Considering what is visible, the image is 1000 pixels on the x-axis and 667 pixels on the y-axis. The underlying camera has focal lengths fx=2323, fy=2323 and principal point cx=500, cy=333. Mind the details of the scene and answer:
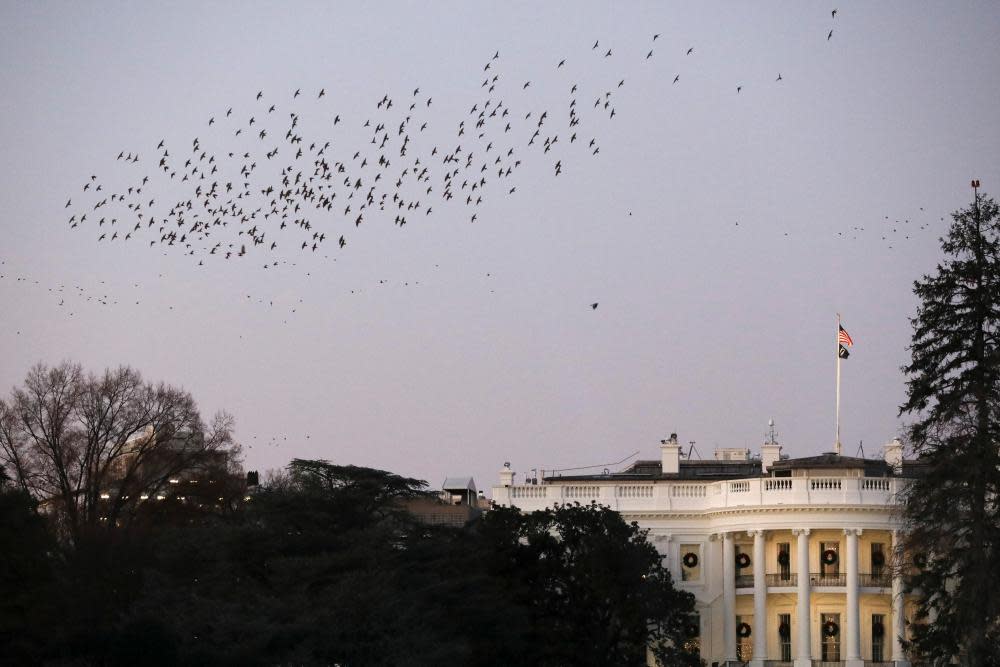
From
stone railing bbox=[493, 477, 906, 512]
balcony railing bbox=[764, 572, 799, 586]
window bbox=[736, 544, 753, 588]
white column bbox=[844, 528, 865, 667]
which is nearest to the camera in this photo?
white column bbox=[844, 528, 865, 667]

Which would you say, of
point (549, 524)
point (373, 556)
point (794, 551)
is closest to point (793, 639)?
point (794, 551)

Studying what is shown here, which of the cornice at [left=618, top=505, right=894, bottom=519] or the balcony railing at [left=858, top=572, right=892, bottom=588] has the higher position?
the cornice at [left=618, top=505, right=894, bottom=519]

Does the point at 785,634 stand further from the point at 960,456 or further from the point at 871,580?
the point at 960,456

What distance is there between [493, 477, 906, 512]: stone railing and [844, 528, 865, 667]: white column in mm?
2050

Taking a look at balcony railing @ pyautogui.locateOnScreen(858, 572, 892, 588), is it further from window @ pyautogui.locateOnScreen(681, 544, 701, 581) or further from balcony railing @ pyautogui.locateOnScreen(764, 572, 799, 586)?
window @ pyautogui.locateOnScreen(681, 544, 701, 581)

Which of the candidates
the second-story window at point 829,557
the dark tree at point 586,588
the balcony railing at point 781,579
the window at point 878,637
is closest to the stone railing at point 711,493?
the second-story window at point 829,557

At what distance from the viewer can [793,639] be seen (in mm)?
118188

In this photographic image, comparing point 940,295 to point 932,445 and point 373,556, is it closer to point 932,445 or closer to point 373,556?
point 932,445

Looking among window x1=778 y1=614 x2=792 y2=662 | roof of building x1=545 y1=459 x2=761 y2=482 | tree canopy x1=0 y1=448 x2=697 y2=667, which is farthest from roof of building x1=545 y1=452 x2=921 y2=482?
tree canopy x1=0 y1=448 x2=697 y2=667

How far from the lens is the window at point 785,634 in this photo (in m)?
118

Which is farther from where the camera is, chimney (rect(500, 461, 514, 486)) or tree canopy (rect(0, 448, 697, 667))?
chimney (rect(500, 461, 514, 486))

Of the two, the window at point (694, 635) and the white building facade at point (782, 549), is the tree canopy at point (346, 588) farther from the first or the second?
the white building facade at point (782, 549)

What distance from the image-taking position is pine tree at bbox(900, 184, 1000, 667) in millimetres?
89000

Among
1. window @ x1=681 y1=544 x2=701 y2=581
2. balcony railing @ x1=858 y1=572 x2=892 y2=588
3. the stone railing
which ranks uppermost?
the stone railing
